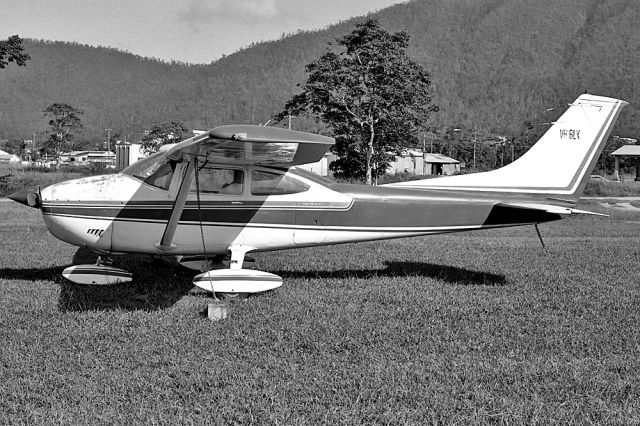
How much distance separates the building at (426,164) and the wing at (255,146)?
250 ft

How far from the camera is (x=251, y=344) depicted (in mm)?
5457

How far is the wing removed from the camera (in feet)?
17.8

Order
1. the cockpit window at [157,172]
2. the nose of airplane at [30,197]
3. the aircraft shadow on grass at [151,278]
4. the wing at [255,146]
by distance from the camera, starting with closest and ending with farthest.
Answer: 1. the wing at [255,146]
2. the aircraft shadow on grass at [151,278]
3. the nose of airplane at [30,197]
4. the cockpit window at [157,172]

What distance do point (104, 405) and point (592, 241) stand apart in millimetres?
12026

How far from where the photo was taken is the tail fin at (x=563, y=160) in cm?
830

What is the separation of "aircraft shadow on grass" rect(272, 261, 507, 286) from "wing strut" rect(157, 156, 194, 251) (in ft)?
6.70

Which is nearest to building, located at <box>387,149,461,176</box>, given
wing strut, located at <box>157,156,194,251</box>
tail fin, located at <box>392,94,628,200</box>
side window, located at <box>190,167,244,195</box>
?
tail fin, located at <box>392,94,628,200</box>

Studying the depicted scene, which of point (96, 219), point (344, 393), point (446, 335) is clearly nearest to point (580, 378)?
point (446, 335)

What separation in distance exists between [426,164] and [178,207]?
9199 cm

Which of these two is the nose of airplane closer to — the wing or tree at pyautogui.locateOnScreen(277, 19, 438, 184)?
the wing

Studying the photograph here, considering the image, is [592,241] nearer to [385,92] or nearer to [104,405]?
[104,405]

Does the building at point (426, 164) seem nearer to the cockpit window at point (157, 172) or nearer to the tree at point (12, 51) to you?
the tree at point (12, 51)

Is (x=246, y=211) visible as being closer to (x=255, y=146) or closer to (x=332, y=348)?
(x=255, y=146)

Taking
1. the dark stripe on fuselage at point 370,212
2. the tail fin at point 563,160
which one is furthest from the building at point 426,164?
the dark stripe on fuselage at point 370,212
